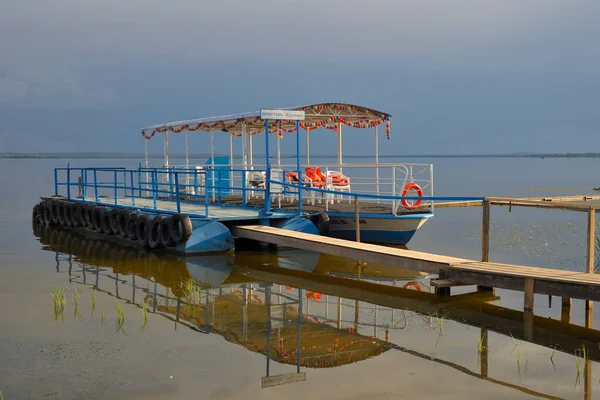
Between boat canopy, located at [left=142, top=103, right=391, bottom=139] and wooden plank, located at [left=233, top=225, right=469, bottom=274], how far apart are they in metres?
3.08

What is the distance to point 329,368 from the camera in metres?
6.66

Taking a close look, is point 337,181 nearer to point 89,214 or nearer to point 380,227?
point 380,227

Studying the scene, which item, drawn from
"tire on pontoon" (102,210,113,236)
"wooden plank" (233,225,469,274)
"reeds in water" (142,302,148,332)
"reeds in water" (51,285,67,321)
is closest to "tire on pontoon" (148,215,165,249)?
"wooden plank" (233,225,469,274)

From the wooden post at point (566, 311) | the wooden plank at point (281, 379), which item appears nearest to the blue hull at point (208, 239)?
the wooden post at point (566, 311)

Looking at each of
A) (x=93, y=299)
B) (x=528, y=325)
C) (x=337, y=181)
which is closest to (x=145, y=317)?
(x=93, y=299)

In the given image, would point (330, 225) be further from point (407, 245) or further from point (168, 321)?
point (168, 321)

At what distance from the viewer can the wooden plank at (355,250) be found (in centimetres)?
974

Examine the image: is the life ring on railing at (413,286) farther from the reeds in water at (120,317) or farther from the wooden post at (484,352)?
the reeds in water at (120,317)

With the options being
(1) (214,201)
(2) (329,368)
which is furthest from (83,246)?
(2) (329,368)

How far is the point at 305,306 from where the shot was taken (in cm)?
938

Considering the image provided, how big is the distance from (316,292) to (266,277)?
1488 millimetres

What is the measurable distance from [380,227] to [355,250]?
3926 mm

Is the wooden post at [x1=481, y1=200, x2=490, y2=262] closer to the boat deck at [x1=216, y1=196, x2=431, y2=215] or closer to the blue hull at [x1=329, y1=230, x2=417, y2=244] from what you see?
the boat deck at [x1=216, y1=196, x2=431, y2=215]

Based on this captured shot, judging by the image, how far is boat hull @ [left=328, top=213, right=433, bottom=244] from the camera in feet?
47.1
